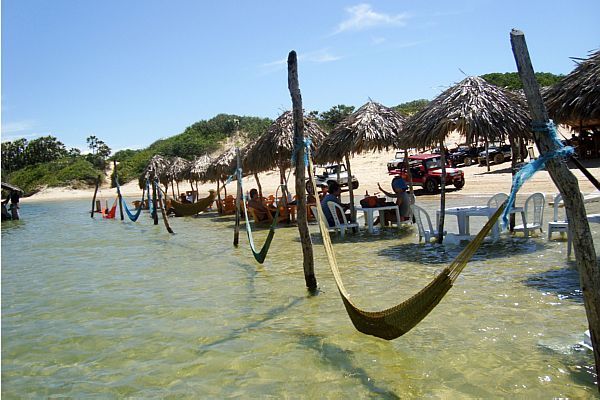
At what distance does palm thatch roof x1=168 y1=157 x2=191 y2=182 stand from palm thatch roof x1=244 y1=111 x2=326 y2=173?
372 inches

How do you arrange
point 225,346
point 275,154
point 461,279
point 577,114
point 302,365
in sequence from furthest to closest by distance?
point 275,154, point 577,114, point 461,279, point 225,346, point 302,365

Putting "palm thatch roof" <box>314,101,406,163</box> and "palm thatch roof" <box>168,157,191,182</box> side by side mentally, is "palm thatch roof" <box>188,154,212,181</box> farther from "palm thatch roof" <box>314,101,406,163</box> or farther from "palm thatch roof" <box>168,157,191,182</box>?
"palm thatch roof" <box>314,101,406,163</box>

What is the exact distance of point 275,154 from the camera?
12.8 meters

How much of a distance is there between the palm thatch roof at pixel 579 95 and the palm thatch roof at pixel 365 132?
3.29 meters

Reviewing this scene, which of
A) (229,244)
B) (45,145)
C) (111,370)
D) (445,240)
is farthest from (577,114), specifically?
(45,145)

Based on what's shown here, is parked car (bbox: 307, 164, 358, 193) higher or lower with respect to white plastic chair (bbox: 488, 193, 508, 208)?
higher

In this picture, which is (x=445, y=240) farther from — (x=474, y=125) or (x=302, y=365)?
(x=302, y=365)

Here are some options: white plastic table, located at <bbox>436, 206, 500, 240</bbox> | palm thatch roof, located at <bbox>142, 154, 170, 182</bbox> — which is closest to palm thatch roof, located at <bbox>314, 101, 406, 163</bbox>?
white plastic table, located at <bbox>436, 206, 500, 240</bbox>

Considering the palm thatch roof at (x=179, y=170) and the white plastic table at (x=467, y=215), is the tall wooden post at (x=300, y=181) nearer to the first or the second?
the white plastic table at (x=467, y=215)

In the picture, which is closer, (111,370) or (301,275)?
(111,370)

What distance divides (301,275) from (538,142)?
446 centimetres

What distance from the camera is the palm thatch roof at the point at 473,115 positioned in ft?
23.7

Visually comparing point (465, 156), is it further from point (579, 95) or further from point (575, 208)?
point (575, 208)

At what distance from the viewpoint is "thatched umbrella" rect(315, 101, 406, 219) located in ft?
31.8
